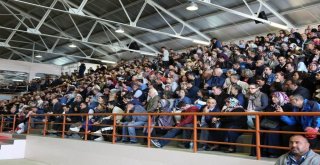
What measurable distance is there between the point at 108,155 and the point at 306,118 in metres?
4.73

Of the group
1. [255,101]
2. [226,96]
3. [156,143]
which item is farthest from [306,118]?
[156,143]

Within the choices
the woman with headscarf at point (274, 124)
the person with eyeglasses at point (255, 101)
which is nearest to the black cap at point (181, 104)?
the person with eyeglasses at point (255, 101)

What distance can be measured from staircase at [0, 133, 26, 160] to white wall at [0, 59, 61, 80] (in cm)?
1325

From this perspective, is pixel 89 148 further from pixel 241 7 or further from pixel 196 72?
pixel 241 7

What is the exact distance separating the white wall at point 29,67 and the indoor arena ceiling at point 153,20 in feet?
5.18

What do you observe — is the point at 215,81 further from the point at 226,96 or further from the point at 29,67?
the point at 29,67

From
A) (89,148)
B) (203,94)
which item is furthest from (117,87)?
(203,94)

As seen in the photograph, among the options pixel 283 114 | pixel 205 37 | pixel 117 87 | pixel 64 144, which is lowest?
pixel 64 144

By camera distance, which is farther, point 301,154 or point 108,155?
point 108,155

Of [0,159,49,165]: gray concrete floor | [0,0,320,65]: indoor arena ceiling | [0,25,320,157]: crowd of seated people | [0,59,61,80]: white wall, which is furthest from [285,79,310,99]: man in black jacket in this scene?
[0,59,61,80]: white wall

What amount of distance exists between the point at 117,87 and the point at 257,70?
526 centimetres

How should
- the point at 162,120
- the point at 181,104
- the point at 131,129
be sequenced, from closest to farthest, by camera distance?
the point at 162,120 → the point at 181,104 → the point at 131,129

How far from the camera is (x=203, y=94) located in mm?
7512

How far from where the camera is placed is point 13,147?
1095cm
